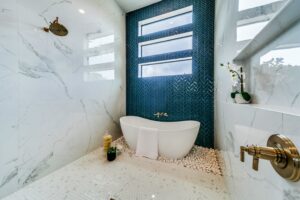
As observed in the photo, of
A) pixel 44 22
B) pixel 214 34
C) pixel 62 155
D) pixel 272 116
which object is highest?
pixel 214 34

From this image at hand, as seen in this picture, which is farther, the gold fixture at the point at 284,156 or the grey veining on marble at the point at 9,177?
the grey veining on marble at the point at 9,177

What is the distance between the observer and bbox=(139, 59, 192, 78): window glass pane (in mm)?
2531

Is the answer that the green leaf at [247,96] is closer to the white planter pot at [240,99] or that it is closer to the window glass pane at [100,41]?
the white planter pot at [240,99]

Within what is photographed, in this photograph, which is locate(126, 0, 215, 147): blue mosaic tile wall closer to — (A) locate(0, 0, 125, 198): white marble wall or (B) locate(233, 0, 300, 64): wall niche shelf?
(A) locate(0, 0, 125, 198): white marble wall

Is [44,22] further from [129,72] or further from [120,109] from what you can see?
[120,109]

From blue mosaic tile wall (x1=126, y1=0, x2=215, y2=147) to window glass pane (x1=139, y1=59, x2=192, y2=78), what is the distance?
0.10 m

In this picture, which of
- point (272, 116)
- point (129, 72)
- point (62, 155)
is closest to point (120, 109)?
point (129, 72)

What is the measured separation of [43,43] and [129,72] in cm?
171

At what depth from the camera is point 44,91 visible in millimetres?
1613

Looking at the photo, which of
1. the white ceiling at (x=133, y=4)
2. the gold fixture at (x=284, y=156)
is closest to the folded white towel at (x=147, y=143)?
the gold fixture at (x=284, y=156)

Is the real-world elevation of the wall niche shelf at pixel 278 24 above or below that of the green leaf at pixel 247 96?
above

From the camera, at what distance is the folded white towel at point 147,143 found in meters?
1.99

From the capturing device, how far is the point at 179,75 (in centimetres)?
255

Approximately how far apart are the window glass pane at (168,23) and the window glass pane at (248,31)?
1682mm
